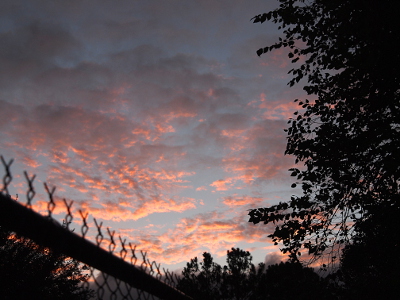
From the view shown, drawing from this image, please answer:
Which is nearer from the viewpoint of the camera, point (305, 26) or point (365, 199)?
point (365, 199)

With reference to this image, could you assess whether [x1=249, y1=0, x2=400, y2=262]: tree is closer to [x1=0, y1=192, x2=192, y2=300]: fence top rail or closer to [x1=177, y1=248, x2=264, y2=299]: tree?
[x1=0, y1=192, x2=192, y2=300]: fence top rail

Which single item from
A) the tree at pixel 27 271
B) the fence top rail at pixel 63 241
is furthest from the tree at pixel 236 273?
the fence top rail at pixel 63 241

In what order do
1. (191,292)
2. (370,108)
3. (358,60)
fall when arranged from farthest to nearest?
(370,108)
(358,60)
(191,292)

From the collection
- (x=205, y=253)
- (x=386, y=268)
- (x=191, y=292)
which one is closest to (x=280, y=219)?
(x=386, y=268)

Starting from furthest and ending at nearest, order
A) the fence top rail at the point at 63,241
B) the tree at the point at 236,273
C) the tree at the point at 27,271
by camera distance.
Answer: the tree at the point at 236,273, the tree at the point at 27,271, the fence top rail at the point at 63,241

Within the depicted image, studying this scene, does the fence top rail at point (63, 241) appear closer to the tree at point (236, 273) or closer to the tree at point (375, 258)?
the tree at point (375, 258)

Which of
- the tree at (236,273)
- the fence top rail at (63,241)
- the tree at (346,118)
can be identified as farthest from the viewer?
the tree at (236,273)

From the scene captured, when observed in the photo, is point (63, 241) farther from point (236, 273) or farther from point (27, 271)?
point (236, 273)

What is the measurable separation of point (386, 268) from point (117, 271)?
672 cm

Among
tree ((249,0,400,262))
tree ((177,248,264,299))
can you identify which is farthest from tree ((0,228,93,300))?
tree ((177,248,264,299))

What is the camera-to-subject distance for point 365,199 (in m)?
Result: 6.35

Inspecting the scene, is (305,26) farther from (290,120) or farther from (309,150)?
(309,150)

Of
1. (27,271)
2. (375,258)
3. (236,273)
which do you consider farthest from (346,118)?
(236,273)

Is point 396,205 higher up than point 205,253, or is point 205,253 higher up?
point 205,253
